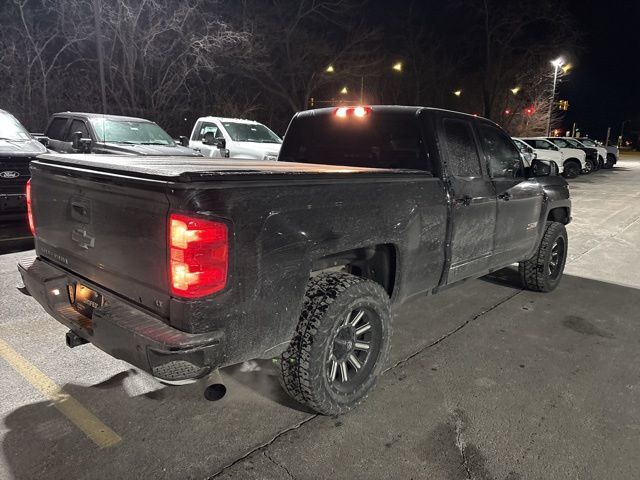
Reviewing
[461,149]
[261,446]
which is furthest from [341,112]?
[261,446]

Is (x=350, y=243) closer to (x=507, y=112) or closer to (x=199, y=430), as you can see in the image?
(x=199, y=430)

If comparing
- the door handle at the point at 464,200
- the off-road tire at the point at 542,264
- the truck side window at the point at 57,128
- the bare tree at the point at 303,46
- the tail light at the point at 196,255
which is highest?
the bare tree at the point at 303,46

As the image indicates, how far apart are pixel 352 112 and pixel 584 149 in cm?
2280

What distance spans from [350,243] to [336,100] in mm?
33571

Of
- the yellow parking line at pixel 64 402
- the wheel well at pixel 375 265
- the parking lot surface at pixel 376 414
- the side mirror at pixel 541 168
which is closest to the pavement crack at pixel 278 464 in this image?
the parking lot surface at pixel 376 414

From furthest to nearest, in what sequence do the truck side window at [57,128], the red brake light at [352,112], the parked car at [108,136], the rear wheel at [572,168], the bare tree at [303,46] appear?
the bare tree at [303,46], the rear wheel at [572,168], the truck side window at [57,128], the parked car at [108,136], the red brake light at [352,112]

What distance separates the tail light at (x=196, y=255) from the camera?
223 centimetres

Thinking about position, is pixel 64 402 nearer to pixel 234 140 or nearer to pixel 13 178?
pixel 13 178

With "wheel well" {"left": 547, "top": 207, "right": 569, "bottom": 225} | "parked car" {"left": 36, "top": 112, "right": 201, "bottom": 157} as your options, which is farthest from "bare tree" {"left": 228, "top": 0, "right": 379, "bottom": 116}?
"wheel well" {"left": 547, "top": 207, "right": 569, "bottom": 225}

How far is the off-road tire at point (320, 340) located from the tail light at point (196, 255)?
2.30 ft

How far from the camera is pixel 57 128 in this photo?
1004 cm

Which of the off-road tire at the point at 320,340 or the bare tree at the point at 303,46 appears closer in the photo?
the off-road tire at the point at 320,340

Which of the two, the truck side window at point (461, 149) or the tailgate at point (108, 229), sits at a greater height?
the truck side window at point (461, 149)

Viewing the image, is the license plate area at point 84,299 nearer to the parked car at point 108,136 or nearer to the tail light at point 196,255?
the tail light at point 196,255
